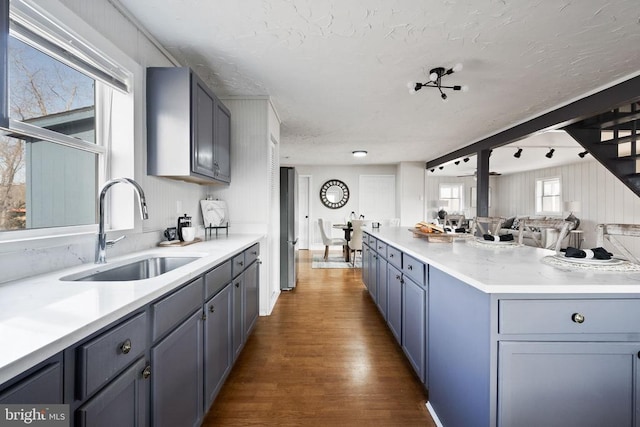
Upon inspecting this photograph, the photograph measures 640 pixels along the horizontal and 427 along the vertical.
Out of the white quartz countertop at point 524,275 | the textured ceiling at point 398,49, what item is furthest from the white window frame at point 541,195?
the white quartz countertop at point 524,275

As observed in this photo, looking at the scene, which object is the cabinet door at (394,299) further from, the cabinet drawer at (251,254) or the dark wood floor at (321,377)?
the cabinet drawer at (251,254)

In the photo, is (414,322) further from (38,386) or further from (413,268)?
(38,386)

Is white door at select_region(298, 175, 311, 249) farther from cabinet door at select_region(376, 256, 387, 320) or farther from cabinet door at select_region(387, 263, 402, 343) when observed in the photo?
cabinet door at select_region(387, 263, 402, 343)

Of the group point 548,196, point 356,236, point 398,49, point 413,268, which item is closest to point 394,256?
point 413,268

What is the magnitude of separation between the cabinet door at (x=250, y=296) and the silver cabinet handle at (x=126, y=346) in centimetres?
133

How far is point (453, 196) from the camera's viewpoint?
1053cm

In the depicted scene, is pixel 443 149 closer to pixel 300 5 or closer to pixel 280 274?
pixel 280 274

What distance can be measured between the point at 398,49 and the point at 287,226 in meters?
2.60

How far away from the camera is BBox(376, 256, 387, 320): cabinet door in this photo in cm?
280

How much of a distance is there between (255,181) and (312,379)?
2.07 meters

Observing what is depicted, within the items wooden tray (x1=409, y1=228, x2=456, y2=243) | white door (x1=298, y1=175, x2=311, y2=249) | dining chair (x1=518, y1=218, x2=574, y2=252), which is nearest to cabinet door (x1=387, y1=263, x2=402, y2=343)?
wooden tray (x1=409, y1=228, x2=456, y2=243)

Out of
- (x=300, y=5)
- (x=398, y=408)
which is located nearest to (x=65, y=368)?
(x=398, y=408)

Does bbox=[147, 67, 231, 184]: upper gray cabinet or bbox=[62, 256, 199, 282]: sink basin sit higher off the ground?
bbox=[147, 67, 231, 184]: upper gray cabinet

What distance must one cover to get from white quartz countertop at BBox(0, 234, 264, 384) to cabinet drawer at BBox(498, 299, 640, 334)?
1.32 metres
